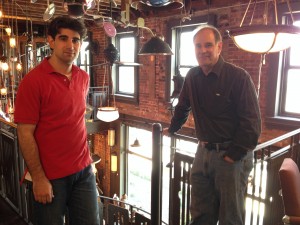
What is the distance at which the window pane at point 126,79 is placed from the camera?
828cm

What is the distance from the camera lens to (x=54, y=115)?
66.0 inches

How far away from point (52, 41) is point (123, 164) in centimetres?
746

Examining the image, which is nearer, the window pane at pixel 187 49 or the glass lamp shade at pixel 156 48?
the glass lamp shade at pixel 156 48

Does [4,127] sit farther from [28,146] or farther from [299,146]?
[299,146]

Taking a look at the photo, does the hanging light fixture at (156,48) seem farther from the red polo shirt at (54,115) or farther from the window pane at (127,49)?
the window pane at (127,49)

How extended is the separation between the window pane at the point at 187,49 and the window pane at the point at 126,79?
1.96 m

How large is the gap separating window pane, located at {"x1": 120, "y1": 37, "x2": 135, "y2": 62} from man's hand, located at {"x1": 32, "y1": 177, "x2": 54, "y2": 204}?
673 cm

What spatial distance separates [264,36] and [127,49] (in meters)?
6.70

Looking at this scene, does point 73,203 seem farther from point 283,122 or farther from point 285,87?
point 285,87

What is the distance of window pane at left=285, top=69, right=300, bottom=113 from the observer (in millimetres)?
5016

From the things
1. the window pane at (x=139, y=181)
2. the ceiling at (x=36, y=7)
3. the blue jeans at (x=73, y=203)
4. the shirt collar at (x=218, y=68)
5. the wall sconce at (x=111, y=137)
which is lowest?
the window pane at (x=139, y=181)

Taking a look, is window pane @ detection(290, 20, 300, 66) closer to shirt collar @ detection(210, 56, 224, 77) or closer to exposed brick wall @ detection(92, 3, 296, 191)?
exposed brick wall @ detection(92, 3, 296, 191)

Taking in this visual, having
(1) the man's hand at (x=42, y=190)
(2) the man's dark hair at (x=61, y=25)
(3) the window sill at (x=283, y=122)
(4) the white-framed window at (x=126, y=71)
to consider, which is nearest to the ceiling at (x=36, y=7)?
(4) the white-framed window at (x=126, y=71)

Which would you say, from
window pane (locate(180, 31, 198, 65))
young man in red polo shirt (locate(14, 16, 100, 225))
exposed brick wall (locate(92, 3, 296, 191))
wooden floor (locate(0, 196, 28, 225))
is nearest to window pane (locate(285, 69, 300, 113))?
exposed brick wall (locate(92, 3, 296, 191))
